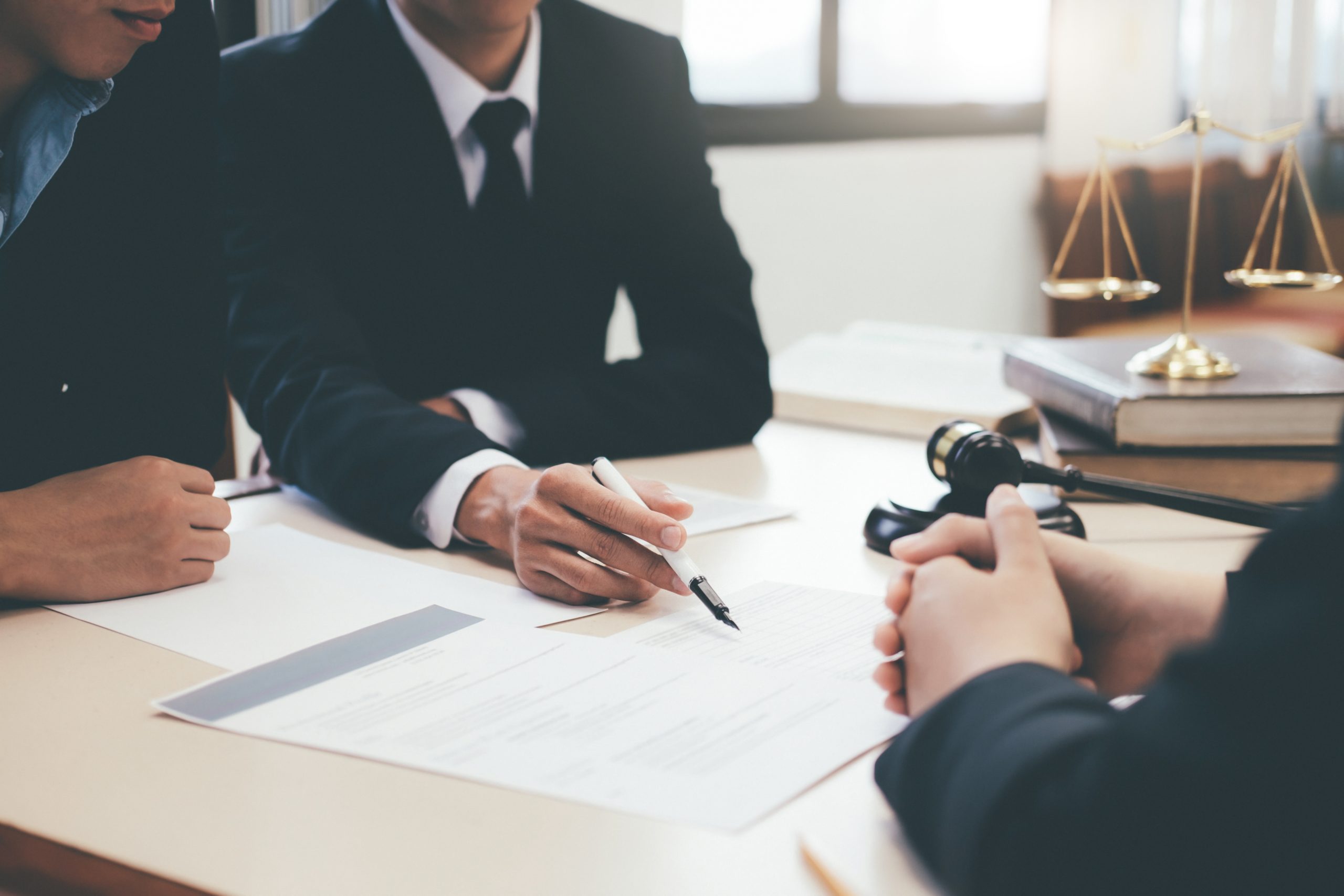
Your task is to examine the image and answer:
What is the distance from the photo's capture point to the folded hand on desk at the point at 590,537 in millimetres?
847

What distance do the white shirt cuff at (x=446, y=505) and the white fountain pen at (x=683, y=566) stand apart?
129mm

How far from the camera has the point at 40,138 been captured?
1041 mm

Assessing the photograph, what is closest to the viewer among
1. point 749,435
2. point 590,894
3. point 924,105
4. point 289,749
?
point 590,894

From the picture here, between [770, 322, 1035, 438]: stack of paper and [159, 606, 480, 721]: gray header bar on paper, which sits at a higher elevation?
[770, 322, 1035, 438]: stack of paper

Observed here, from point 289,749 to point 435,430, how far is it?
0.52 m

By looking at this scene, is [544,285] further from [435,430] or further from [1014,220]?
[1014,220]

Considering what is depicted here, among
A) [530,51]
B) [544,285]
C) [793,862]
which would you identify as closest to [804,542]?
[793,862]

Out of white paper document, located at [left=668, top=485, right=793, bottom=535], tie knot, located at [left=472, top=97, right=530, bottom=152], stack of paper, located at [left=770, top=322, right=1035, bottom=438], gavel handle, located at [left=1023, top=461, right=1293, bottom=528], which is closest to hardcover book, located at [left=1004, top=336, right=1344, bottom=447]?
gavel handle, located at [left=1023, top=461, right=1293, bottom=528]

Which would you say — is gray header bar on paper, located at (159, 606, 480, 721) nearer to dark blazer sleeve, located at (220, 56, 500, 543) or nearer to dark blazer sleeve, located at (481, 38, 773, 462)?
dark blazer sleeve, located at (220, 56, 500, 543)

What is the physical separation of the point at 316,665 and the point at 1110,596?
487mm

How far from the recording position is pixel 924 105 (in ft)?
12.4

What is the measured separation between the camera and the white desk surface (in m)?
0.50

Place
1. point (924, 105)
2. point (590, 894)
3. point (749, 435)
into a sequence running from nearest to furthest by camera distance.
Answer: point (590, 894), point (749, 435), point (924, 105)

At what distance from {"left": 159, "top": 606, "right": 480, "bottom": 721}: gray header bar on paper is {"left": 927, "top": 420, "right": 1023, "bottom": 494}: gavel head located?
16.8 inches
